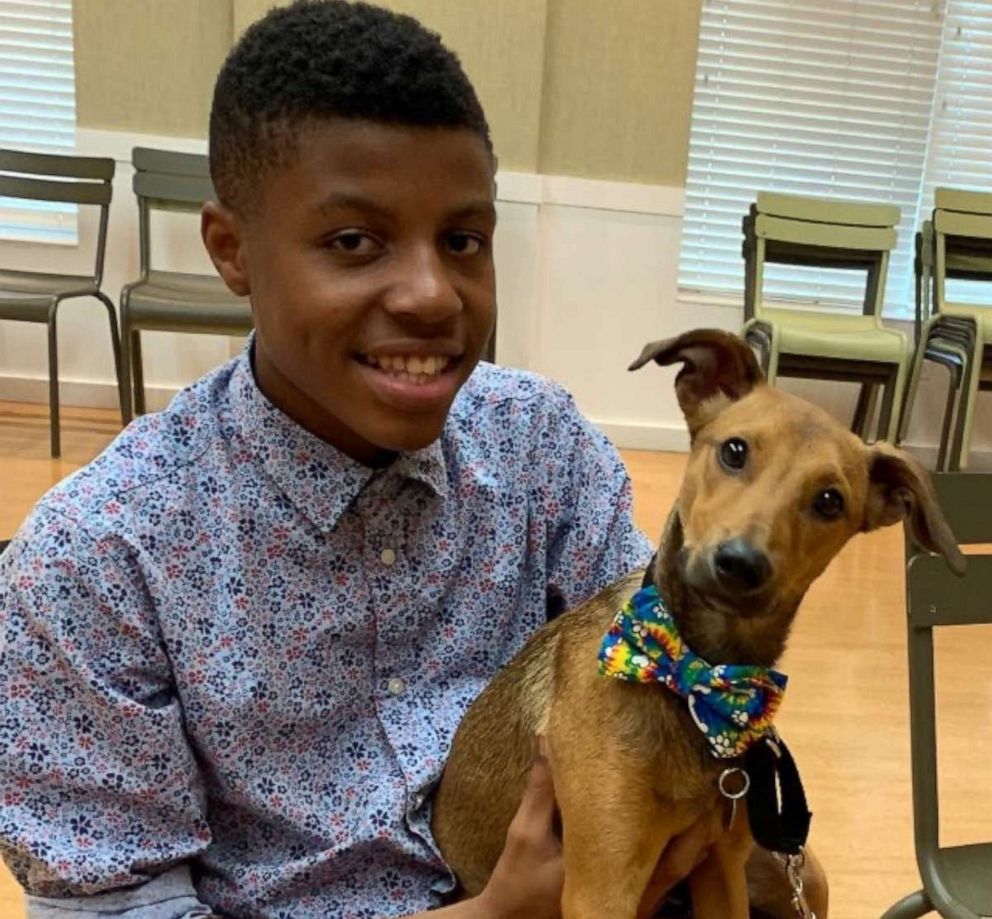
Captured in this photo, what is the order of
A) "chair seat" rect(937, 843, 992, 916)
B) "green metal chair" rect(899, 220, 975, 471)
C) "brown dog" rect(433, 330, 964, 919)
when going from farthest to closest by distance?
1. "green metal chair" rect(899, 220, 975, 471)
2. "chair seat" rect(937, 843, 992, 916)
3. "brown dog" rect(433, 330, 964, 919)

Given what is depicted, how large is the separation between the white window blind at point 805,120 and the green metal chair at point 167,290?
8.37 feet

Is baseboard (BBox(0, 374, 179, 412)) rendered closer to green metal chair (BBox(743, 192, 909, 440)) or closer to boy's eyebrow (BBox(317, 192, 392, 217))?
green metal chair (BBox(743, 192, 909, 440))

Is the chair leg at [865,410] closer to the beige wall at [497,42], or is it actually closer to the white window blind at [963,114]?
the white window blind at [963,114]

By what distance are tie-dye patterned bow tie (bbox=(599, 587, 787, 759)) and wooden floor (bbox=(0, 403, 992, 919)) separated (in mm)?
1170

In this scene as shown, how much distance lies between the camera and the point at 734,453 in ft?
3.83

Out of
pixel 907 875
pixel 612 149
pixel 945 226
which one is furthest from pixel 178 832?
pixel 945 226

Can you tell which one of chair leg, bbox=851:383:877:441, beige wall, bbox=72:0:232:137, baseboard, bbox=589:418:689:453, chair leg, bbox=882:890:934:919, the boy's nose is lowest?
baseboard, bbox=589:418:689:453

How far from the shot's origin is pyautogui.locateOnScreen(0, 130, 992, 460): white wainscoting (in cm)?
523

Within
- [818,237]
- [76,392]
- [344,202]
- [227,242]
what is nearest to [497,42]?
[818,237]

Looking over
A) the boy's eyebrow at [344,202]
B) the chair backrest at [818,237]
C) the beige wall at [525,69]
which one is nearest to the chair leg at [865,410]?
the chair backrest at [818,237]

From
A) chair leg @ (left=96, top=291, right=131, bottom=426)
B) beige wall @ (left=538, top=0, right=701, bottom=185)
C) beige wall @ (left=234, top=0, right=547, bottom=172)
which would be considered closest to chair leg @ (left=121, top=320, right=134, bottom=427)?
chair leg @ (left=96, top=291, right=131, bottom=426)

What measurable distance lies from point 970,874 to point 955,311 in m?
3.93

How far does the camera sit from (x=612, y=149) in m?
5.28

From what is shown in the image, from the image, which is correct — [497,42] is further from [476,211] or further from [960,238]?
[476,211]
